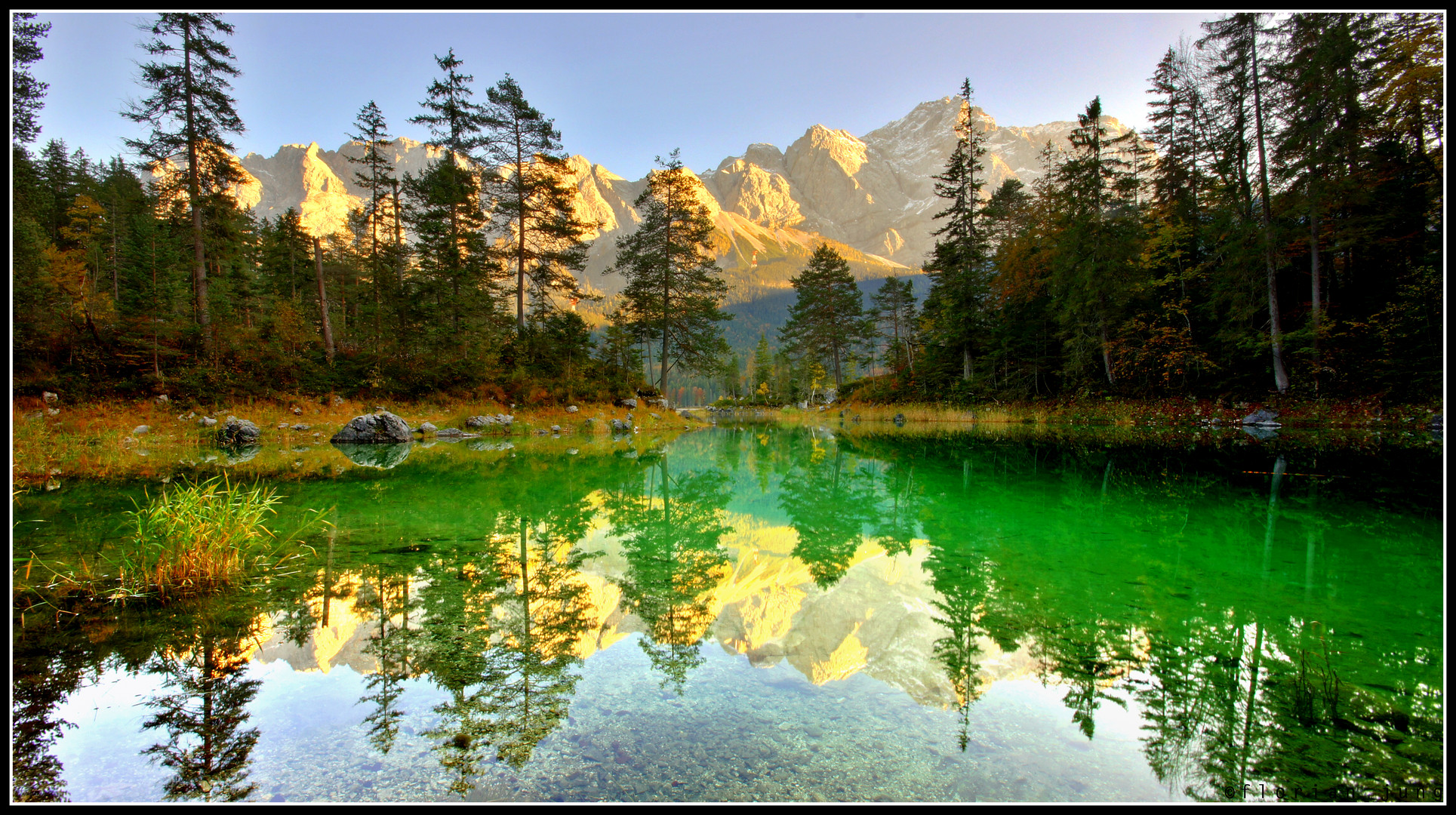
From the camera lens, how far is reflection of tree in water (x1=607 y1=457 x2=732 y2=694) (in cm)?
347

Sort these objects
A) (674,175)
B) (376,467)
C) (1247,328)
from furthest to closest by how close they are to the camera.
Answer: (674,175)
(1247,328)
(376,467)

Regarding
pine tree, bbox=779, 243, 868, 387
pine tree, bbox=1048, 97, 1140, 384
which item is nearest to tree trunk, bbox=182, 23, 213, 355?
pine tree, bbox=1048, 97, 1140, 384

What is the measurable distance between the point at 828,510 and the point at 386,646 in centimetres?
577

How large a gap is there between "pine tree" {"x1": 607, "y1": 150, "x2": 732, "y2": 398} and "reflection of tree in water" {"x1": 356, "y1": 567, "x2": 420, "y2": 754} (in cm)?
2580

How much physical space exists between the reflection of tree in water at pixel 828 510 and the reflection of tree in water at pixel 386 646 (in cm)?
301

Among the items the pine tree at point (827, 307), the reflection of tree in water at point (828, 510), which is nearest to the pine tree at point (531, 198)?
the reflection of tree in water at point (828, 510)

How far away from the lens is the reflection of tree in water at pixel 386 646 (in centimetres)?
251

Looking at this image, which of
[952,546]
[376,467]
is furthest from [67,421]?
[952,546]

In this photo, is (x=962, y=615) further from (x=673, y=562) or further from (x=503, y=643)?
(x=503, y=643)

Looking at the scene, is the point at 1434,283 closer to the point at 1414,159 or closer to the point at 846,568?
the point at 1414,159

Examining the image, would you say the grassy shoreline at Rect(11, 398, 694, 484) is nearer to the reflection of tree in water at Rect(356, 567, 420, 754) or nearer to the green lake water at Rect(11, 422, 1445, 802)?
the reflection of tree in water at Rect(356, 567, 420, 754)

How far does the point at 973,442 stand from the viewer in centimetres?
1850

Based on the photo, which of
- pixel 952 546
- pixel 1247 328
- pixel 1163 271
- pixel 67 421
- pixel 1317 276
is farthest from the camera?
pixel 1163 271

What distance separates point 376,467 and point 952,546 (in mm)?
10979
